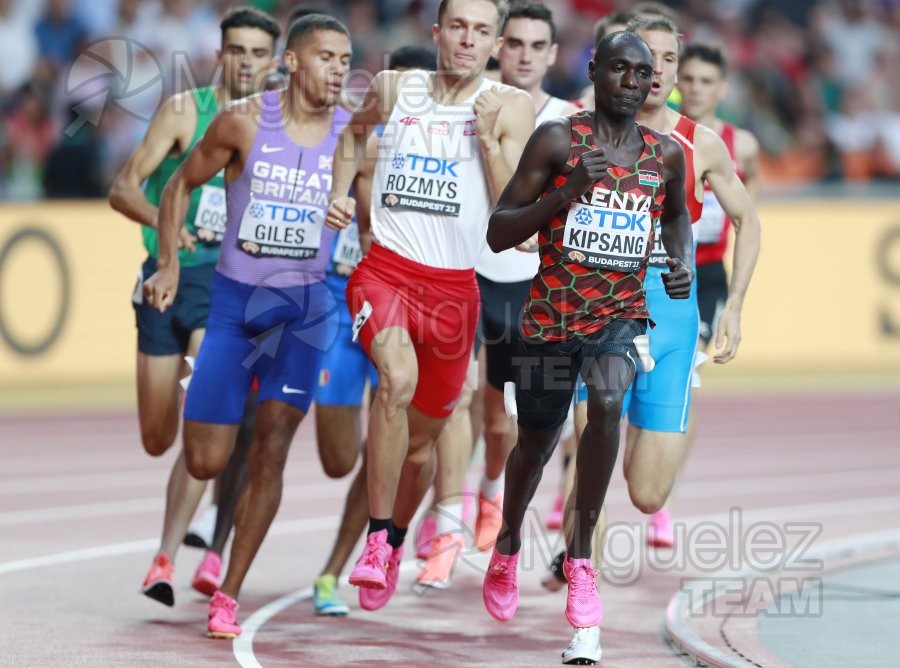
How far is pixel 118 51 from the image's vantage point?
655 inches

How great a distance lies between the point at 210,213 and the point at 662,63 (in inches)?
102

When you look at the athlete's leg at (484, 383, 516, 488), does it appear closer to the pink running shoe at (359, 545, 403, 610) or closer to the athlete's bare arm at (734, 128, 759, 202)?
the pink running shoe at (359, 545, 403, 610)

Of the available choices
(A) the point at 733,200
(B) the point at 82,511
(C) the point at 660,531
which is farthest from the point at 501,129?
(B) the point at 82,511

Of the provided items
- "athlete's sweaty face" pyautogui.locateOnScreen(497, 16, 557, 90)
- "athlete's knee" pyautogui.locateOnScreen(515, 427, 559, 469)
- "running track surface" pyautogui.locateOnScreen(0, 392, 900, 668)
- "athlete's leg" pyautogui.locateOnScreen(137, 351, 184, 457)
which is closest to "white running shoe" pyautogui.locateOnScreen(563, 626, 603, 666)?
"running track surface" pyautogui.locateOnScreen(0, 392, 900, 668)

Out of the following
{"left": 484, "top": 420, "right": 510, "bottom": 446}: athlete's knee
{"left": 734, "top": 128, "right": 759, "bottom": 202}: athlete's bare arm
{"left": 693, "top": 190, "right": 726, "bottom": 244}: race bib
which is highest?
{"left": 734, "top": 128, "right": 759, "bottom": 202}: athlete's bare arm

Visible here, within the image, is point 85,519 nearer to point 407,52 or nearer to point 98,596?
point 98,596

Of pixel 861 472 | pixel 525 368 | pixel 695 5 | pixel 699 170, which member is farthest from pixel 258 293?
pixel 695 5

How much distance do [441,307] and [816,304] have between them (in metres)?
11.9

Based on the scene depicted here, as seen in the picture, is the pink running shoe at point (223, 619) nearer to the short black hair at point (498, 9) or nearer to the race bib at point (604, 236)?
the race bib at point (604, 236)

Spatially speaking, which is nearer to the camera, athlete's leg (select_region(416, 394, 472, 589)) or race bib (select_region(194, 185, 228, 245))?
athlete's leg (select_region(416, 394, 472, 589))

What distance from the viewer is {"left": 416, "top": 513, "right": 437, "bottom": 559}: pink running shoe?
9.72 m

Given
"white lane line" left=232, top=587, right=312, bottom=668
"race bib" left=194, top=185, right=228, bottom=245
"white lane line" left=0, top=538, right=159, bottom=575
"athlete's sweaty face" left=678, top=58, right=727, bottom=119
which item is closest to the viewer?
"white lane line" left=232, top=587, right=312, bottom=668

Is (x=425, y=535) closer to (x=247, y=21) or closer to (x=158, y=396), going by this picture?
(x=158, y=396)

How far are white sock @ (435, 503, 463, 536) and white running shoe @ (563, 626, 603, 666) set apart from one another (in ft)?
6.56
